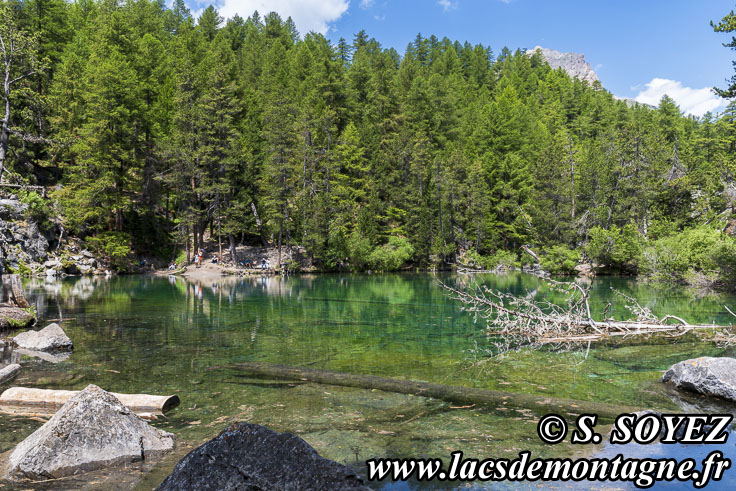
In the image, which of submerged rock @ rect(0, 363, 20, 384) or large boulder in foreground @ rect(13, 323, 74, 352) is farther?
large boulder in foreground @ rect(13, 323, 74, 352)

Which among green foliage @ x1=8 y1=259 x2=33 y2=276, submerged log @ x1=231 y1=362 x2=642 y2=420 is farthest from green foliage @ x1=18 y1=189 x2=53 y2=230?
submerged log @ x1=231 y1=362 x2=642 y2=420

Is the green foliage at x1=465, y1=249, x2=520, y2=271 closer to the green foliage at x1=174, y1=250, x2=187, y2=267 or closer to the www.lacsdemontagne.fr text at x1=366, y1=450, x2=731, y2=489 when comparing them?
the green foliage at x1=174, y1=250, x2=187, y2=267

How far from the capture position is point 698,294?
86.7 ft

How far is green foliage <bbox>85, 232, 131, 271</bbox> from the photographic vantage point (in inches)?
1622

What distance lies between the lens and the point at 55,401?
7215mm

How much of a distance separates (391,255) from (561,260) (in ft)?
56.2

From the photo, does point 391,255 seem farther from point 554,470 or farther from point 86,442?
point 86,442

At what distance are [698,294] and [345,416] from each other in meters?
26.7

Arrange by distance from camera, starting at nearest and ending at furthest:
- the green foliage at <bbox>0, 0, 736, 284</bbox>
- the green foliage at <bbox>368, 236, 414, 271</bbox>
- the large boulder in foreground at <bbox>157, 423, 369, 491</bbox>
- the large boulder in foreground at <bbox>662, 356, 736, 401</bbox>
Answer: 1. the large boulder in foreground at <bbox>157, 423, 369, 491</bbox>
2. the large boulder in foreground at <bbox>662, 356, 736, 401</bbox>
3. the green foliage at <bbox>0, 0, 736, 284</bbox>
4. the green foliage at <bbox>368, 236, 414, 271</bbox>

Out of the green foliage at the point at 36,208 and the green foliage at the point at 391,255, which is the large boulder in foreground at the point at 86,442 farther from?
the green foliage at the point at 391,255

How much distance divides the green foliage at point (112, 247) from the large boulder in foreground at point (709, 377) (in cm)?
4214

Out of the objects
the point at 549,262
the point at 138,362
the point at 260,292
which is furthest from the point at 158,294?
the point at 549,262

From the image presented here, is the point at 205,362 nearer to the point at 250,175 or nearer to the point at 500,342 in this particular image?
the point at 500,342

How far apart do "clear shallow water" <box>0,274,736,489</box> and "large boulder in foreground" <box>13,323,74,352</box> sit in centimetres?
53
